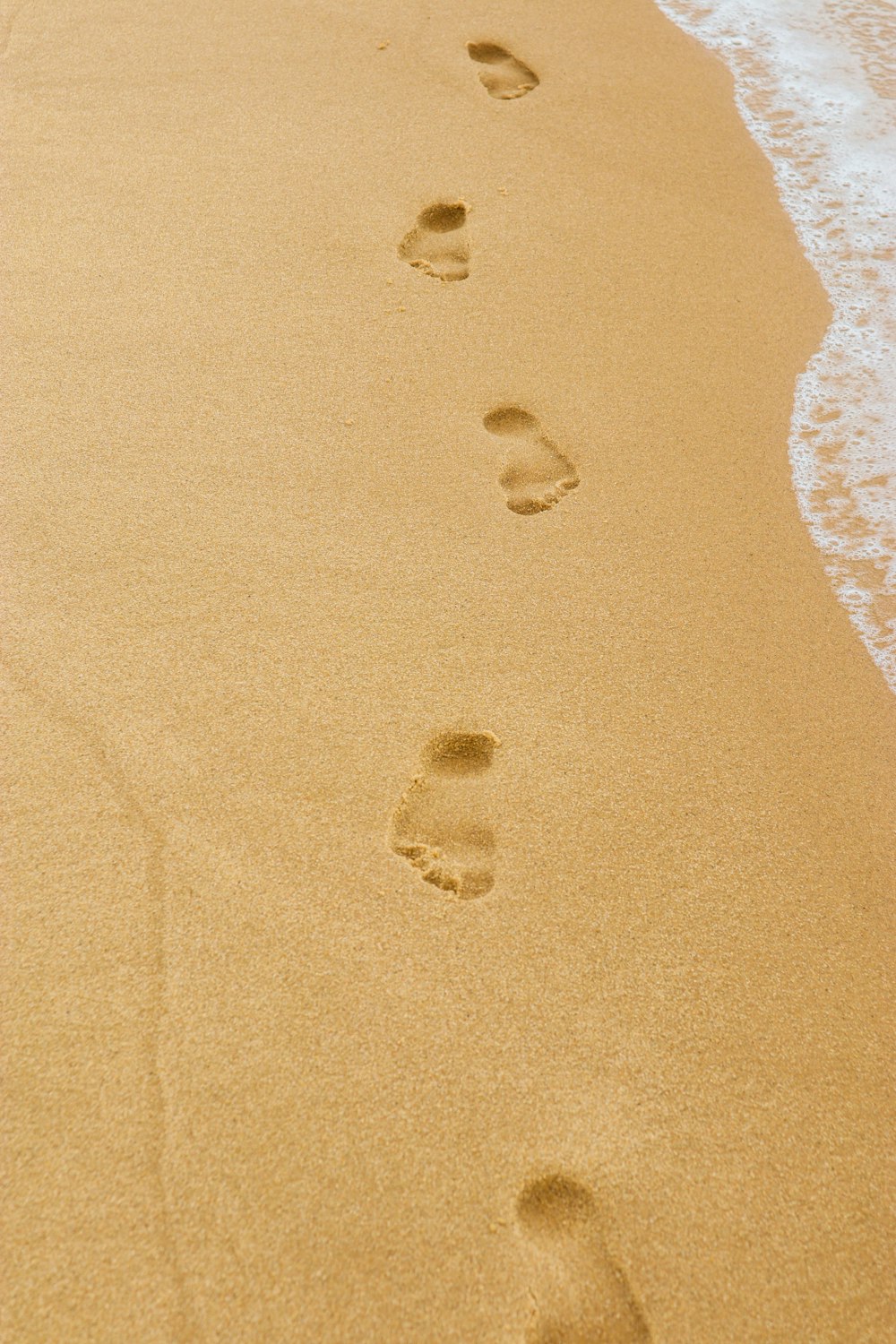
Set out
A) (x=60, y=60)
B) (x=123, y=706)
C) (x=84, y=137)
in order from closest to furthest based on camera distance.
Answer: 1. (x=123, y=706)
2. (x=84, y=137)
3. (x=60, y=60)

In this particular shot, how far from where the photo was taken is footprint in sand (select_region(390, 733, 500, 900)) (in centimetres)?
149

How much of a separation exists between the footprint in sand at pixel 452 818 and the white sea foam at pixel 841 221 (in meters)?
0.79

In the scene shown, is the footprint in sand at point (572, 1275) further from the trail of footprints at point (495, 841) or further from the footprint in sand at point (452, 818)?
the footprint in sand at point (452, 818)

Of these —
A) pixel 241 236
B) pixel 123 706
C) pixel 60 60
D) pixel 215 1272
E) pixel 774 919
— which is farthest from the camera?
pixel 60 60

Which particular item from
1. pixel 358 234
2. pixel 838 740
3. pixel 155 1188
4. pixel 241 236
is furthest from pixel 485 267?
pixel 155 1188

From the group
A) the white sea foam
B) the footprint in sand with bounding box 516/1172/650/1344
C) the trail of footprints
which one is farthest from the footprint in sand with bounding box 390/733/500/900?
the white sea foam

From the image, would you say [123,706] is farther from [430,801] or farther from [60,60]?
[60,60]

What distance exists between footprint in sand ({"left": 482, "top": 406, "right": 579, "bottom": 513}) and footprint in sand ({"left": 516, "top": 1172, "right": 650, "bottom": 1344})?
1.17 meters

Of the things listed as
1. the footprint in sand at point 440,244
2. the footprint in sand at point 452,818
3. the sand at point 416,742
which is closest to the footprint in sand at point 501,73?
the sand at point 416,742

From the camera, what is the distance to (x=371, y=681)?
1.67 metres

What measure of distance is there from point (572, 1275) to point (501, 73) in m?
2.83

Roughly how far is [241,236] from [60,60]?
0.90m

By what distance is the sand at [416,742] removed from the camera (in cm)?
123

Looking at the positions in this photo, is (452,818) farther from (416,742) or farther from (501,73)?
(501,73)
